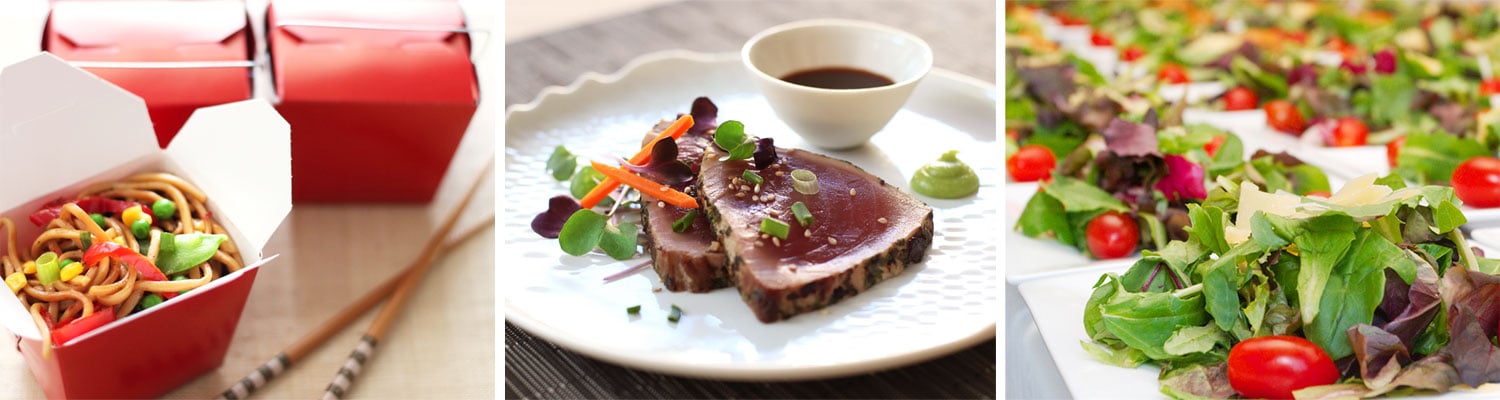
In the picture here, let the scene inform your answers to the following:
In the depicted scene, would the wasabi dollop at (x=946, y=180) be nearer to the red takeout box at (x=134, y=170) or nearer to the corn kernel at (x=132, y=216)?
the red takeout box at (x=134, y=170)

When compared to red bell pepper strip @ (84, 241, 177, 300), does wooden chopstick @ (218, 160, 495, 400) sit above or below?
below

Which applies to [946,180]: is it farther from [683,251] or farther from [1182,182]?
[683,251]

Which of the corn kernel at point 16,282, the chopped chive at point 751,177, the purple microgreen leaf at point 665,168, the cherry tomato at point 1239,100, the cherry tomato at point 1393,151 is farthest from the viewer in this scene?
the cherry tomato at point 1239,100

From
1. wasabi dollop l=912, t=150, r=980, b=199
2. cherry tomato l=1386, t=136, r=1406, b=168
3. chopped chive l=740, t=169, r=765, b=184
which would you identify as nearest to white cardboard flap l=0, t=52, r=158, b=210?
chopped chive l=740, t=169, r=765, b=184

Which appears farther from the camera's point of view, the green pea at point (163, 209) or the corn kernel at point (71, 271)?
the green pea at point (163, 209)

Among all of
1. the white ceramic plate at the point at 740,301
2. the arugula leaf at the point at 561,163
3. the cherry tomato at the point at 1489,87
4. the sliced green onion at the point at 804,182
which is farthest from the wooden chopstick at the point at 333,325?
the cherry tomato at the point at 1489,87

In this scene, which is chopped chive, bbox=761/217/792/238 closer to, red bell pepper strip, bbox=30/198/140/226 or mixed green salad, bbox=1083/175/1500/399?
mixed green salad, bbox=1083/175/1500/399

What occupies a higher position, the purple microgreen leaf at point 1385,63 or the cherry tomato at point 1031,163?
the purple microgreen leaf at point 1385,63
